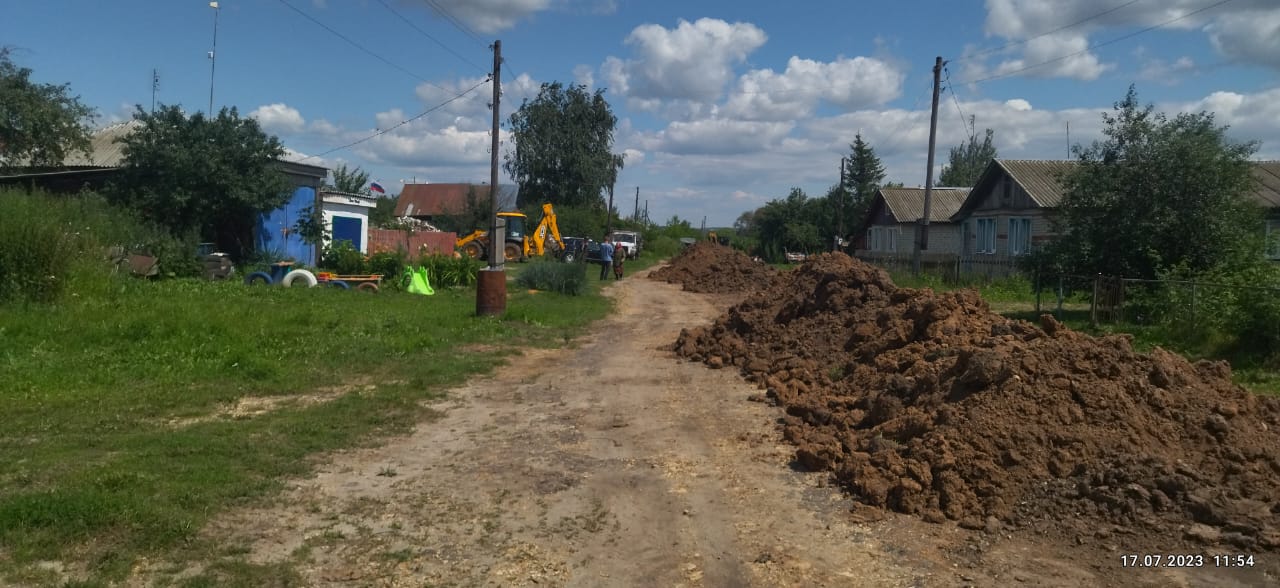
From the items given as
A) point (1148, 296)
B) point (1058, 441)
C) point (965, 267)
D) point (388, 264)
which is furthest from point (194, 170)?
point (965, 267)

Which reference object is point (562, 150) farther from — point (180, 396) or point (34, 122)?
point (180, 396)

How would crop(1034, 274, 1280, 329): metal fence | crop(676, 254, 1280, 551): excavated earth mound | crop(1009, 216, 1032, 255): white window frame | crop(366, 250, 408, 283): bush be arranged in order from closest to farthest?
crop(676, 254, 1280, 551): excavated earth mound → crop(1034, 274, 1280, 329): metal fence → crop(366, 250, 408, 283): bush → crop(1009, 216, 1032, 255): white window frame

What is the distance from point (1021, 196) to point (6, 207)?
1186 inches

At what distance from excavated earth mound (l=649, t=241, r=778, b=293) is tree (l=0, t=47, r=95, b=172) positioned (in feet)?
65.6

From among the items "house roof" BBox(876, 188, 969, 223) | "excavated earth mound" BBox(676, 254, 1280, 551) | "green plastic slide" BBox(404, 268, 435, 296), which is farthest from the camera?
"house roof" BBox(876, 188, 969, 223)

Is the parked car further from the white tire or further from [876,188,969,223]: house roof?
the white tire

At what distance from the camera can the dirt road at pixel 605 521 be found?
525cm

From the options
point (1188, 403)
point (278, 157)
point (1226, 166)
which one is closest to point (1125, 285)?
point (1226, 166)

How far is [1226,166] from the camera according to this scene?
18203mm

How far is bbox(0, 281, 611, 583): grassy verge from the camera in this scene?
5609 millimetres

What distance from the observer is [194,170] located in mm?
24812

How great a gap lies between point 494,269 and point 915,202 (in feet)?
115

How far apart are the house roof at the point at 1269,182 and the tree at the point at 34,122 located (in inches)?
1383

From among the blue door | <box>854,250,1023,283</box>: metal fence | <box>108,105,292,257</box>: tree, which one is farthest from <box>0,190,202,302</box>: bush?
<box>854,250,1023,283</box>: metal fence
